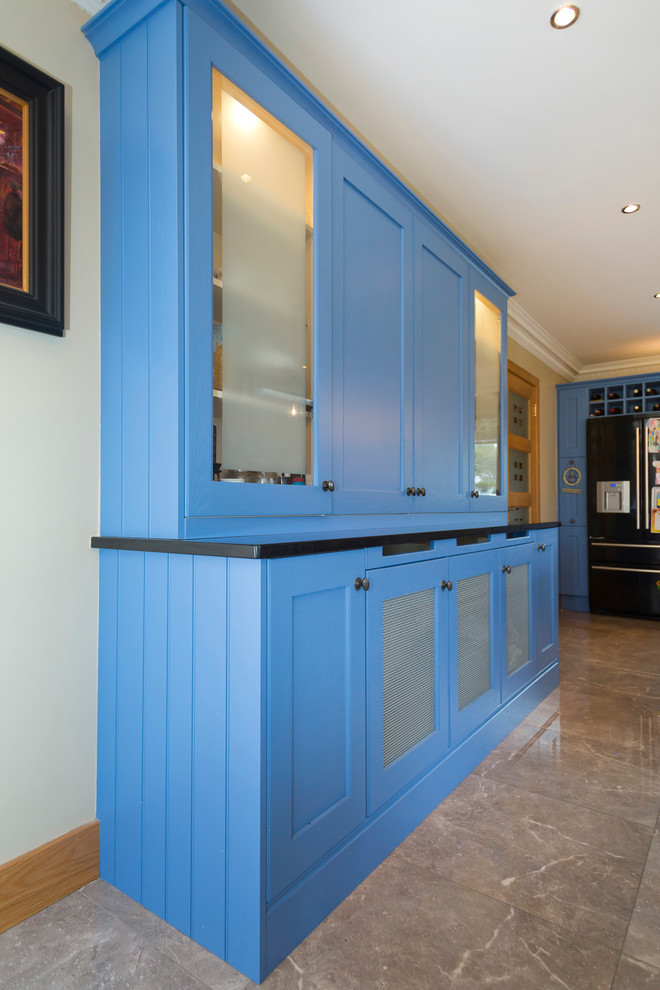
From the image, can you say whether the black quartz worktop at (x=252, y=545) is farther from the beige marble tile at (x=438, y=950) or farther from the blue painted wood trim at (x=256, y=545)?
the beige marble tile at (x=438, y=950)

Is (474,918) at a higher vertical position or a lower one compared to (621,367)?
lower

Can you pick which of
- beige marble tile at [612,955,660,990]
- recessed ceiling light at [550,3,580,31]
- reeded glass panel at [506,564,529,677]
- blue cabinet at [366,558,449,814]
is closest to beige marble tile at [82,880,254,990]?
blue cabinet at [366,558,449,814]

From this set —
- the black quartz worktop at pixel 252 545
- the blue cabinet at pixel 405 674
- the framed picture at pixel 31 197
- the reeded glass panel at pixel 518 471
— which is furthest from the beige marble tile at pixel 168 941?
the reeded glass panel at pixel 518 471

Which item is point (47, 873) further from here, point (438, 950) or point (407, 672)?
point (407, 672)

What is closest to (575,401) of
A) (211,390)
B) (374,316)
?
(374,316)

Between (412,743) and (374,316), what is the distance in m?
1.45

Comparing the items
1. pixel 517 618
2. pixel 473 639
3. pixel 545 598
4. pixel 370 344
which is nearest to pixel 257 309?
pixel 370 344

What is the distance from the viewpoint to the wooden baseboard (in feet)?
4.45

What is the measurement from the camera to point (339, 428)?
1870 mm

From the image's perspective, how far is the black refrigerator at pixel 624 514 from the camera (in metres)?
5.16

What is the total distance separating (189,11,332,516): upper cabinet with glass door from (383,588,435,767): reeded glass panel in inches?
16.6

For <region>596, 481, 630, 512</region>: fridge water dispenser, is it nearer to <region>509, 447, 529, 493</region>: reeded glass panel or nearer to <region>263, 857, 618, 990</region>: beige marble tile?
<region>509, 447, 529, 493</region>: reeded glass panel

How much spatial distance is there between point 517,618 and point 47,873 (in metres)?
2.10

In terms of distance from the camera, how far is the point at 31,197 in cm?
141
